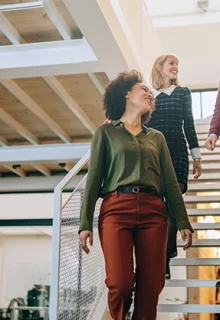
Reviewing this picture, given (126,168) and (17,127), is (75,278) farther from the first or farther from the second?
(17,127)

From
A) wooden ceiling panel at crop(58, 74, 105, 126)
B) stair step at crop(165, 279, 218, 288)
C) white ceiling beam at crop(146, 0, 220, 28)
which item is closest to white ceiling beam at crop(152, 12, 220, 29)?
white ceiling beam at crop(146, 0, 220, 28)

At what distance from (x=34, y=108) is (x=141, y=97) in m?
3.83

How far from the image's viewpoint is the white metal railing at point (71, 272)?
8.46 feet

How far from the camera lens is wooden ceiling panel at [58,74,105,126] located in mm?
5491

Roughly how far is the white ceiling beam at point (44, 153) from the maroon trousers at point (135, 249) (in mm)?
4649

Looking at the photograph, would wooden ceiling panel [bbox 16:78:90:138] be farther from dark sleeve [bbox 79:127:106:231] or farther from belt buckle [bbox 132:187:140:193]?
belt buckle [bbox 132:187:140:193]

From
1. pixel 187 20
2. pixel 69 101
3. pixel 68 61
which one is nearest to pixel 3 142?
pixel 69 101

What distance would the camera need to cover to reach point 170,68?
3104 mm

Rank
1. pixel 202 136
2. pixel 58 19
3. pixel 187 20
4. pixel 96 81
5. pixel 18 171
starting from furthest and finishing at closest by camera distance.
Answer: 1. pixel 187 20
2. pixel 18 171
3. pixel 202 136
4. pixel 96 81
5. pixel 58 19

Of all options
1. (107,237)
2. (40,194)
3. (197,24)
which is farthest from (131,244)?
(197,24)

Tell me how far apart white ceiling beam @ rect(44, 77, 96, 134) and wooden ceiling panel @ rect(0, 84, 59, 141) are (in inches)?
22.6

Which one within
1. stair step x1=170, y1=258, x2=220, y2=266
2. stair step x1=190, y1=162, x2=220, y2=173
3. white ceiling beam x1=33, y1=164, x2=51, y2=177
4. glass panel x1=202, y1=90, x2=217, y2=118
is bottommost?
stair step x1=170, y1=258, x2=220, y2=266

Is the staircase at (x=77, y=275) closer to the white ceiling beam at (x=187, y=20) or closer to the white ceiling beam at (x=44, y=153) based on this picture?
the white ceiling beam at (x=44, y=153)

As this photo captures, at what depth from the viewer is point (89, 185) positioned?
2139 millimetres
